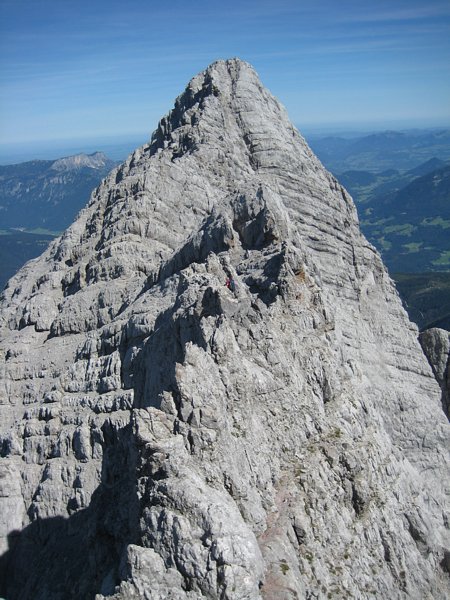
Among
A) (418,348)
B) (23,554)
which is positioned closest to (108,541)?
(23,554)

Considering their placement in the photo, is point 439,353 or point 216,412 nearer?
point 216,412

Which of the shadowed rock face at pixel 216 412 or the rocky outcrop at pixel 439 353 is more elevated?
the shadowed rock face at pixel 216 412

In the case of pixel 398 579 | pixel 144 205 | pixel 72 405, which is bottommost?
pixel 398 579

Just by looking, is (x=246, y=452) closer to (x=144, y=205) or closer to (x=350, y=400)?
(x=350, y=400)

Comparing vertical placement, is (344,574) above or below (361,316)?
below

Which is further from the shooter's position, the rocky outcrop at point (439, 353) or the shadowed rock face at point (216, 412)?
the rocky outcrop at point (439, 353)
